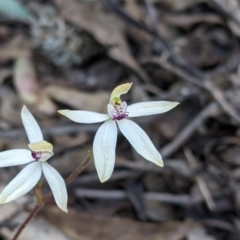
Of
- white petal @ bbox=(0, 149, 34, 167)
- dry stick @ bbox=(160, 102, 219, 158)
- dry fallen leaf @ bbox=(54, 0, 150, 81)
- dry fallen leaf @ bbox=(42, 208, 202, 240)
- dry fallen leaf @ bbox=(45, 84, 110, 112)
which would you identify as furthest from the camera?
dry fallen leaf @ bbox=(54, 0, 150, 81)

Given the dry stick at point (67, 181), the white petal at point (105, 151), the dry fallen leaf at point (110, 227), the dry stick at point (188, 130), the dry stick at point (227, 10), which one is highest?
the dry stick at point (227, 10)

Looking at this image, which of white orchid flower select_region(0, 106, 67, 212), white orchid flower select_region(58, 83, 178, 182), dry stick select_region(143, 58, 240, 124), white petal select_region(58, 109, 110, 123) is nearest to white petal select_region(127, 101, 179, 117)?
white orchid flower select_region(58, 83, 178, 182)

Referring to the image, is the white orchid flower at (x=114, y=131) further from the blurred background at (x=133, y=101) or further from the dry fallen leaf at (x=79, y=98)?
the dry fallen leaf at (x=79, y=98)

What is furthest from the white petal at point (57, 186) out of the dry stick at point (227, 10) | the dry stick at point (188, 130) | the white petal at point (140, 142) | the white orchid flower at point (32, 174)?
the dry stick at point (227, 10)

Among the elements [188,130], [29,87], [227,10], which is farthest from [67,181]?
[227,10]

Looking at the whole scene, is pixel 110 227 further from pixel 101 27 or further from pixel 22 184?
pixel 101 27

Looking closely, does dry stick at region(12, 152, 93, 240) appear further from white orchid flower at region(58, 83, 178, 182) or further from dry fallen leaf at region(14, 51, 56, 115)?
dry fallen leaf at region(14, 51, 56, 115)

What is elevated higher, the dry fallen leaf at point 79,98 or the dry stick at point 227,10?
the dry stick at point 227,10
